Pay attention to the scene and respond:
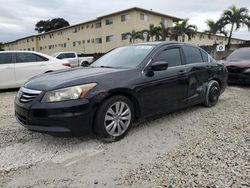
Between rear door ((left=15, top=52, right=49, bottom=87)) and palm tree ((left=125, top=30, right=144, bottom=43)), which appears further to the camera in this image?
palm tree ((left=125, top=30, right=144, bottom=43))

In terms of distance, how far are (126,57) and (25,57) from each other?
5.00m

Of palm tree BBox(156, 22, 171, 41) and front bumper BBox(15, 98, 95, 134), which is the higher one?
palm tree BBox(156, 22, 171, 41)

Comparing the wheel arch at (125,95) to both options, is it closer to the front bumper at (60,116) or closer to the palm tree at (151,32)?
the front bumper at (60,116)

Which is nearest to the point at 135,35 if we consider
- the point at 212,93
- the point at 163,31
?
the point at 163,31

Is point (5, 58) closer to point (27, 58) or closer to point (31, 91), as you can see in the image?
point (27, 58)

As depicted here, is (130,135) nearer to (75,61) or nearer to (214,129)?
(214,129)

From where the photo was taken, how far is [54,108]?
3375 mm

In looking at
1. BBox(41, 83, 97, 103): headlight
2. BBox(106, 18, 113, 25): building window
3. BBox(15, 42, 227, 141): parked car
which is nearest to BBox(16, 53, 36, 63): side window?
BBox(15, 42, 227, 141): parked car

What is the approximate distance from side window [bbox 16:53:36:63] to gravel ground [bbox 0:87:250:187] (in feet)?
13.0

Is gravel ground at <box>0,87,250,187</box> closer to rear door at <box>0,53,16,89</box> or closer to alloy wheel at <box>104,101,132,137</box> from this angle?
alloy wheel at <box>104,101,132,137</box>

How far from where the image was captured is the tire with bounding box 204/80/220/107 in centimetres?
571

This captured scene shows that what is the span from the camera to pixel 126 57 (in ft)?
15.3

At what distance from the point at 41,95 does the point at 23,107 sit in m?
0.34

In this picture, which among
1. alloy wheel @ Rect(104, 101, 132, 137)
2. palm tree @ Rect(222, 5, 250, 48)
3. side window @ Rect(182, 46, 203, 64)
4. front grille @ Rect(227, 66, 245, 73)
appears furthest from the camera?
palm tree @ Rect(222, 5, 250, 48)
